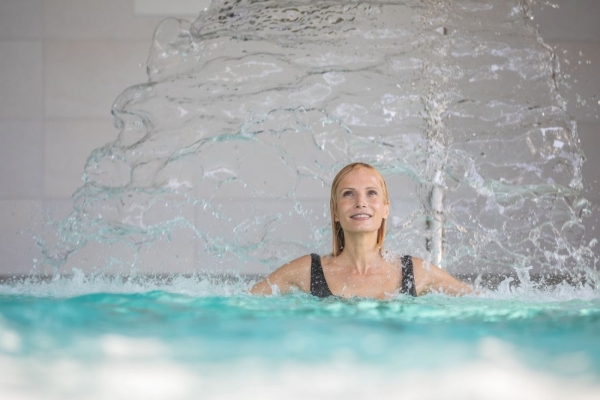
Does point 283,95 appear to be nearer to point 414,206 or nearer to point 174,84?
point 174,84

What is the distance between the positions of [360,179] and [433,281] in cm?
35

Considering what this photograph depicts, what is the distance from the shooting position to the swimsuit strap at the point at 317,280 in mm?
2051

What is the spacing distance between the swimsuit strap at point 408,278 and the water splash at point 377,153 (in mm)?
2665

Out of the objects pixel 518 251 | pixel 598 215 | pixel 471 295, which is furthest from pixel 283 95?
pixel 471 295

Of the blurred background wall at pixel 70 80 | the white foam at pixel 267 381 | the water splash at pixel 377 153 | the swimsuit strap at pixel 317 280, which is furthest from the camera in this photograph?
the blurred background wall at pixel 70 80

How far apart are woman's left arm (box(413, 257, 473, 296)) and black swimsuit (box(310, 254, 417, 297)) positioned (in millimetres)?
21

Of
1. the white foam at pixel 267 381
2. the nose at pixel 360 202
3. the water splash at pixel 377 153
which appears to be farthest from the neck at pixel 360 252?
the water splash at pixel 377 153

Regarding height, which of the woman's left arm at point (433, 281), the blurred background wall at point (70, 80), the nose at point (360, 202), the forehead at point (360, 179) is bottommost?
the woman's left arm at point (433, 281)

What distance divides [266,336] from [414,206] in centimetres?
446

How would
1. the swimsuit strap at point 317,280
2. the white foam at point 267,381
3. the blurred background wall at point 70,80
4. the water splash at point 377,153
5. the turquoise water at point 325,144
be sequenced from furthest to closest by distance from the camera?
the blurred background wall at point 70,80, the water splash at point 377,153, the turquoise water at point 325,144, the swimsuit strap at point 317,280, the white foam at point 267,381

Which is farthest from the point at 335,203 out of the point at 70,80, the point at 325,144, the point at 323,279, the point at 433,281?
the point at 70,80

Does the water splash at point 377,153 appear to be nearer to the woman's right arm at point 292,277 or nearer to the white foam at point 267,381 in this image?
the woman's right arm at point 292,277

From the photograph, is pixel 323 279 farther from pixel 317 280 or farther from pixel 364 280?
pixel 364 280

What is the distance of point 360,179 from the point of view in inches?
83.7
